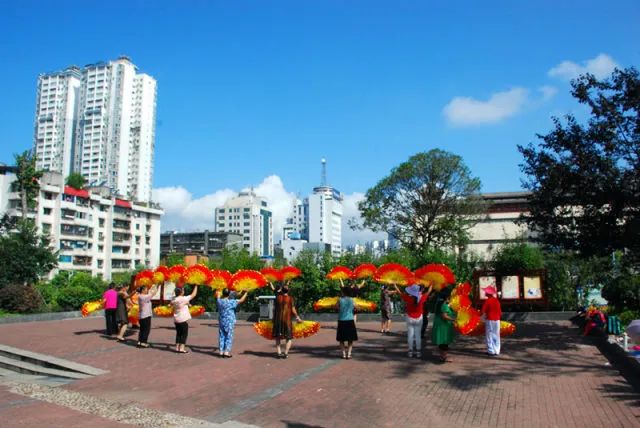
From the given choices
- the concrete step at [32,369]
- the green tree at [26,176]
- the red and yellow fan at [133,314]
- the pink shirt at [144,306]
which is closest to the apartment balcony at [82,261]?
the green tree at [26,176]

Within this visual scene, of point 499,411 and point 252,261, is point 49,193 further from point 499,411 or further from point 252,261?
point 499,411

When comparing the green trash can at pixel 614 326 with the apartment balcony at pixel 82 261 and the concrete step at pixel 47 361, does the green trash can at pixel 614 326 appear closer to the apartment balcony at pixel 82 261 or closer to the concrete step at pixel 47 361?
the concrete step at pixel 47 361

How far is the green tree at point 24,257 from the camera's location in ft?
87.5

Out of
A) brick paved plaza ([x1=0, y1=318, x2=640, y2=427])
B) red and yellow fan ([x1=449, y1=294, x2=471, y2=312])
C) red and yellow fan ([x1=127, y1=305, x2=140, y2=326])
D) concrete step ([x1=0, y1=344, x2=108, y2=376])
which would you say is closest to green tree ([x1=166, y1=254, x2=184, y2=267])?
red and yellow fan ([x1=127, y1=305, x2=140, y2=326])

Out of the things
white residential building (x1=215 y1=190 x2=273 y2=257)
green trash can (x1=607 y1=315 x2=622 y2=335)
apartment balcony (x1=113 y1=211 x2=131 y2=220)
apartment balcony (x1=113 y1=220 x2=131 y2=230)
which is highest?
white residential building (x1=215 y1=190 x2=273 y2=257)

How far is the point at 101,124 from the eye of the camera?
126688 mm

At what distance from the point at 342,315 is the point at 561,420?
5519 mm

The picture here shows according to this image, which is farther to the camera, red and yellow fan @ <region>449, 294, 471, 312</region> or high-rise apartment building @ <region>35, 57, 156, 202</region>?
high-rise apartment building @ <region>35, 57, 156, 202</region>

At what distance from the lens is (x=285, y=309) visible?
11898 mm

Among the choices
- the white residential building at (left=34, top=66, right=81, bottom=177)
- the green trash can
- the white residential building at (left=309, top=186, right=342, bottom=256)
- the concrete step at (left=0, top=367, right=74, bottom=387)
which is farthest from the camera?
the white residential building at (left=309, top=186, right=342, bottom=256)

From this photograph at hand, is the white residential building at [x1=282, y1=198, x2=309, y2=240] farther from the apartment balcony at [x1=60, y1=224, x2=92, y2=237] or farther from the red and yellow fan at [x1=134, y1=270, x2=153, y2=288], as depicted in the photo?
the red and yellow fan at [x1=134, y1=270, x2=153, y2=288]

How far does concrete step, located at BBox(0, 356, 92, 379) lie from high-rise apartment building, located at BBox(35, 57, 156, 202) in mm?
119979

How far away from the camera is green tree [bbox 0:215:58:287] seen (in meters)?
26.7

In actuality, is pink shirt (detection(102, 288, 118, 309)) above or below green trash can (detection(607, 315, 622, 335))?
above
